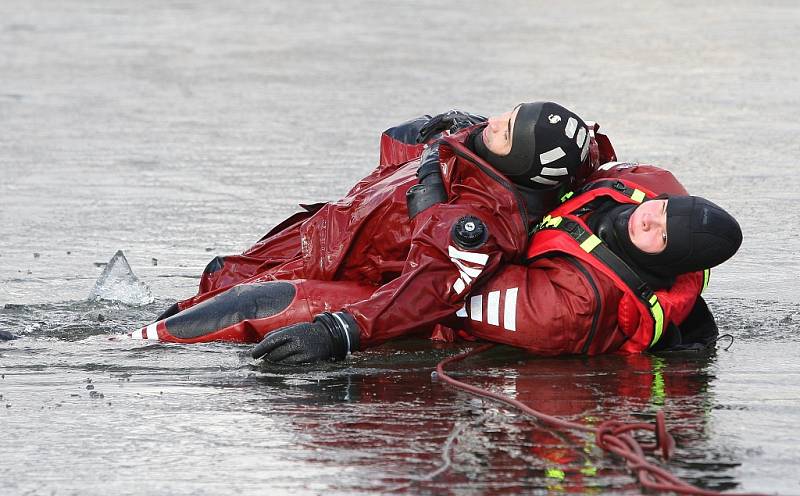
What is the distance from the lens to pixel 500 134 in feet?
20.4

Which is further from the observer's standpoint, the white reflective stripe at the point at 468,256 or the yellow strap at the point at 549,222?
the yellow strap at the point at 549,222

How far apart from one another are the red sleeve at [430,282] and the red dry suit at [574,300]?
15 centimetres

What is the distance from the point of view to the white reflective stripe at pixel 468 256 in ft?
19.5

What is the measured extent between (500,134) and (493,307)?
0.75 meters

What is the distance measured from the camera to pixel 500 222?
242 inches

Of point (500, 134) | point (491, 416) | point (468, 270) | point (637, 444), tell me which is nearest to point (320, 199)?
point (500, 134)

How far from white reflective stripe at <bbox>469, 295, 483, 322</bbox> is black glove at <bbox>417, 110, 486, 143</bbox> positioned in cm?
130

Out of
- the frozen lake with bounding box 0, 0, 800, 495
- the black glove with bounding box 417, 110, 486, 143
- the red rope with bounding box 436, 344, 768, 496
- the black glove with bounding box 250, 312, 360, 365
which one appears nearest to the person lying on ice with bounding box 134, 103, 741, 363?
the black glove with bounding box 250, 312, 360, 365

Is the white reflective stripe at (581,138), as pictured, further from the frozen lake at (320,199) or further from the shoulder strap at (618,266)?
the frozen lake at (320,199)

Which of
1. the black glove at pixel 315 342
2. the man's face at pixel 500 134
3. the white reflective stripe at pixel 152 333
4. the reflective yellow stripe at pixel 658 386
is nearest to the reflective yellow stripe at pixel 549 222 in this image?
the man's face at pixel 500 134

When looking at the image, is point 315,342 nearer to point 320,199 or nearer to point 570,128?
point 570,128

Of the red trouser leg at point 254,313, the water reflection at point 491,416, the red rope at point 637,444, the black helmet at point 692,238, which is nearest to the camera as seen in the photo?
the red rope at point 637,444

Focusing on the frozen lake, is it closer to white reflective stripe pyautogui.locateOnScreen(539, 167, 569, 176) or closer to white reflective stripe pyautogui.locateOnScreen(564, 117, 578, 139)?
white reflective stripe pyautogui.locateOnScreen(539, 167, 569, 176)

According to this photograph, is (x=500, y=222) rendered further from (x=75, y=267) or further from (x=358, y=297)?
(x=75, y=267)
